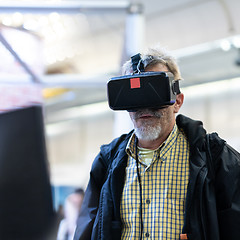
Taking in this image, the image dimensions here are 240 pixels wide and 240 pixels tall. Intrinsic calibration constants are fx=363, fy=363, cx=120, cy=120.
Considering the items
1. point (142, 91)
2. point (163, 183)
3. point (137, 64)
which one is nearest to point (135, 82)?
point (142, 91)

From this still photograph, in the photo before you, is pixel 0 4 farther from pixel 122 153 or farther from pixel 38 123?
pixel 122 153

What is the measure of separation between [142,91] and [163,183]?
1.16ft

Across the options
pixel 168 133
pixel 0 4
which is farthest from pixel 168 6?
pixel 168 133

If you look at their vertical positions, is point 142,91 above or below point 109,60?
below

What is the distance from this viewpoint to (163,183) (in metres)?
1.35

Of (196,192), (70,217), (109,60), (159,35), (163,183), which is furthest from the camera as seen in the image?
(109,60)

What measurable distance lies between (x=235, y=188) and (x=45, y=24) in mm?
5992

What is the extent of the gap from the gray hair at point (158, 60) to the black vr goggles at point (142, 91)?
0.42ft

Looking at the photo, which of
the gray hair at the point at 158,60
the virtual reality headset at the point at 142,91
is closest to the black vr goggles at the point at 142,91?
the virtual reality headset at the point at 142,91

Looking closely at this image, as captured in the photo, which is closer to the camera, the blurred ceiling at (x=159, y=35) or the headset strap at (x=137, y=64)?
the headset strap at (x=137, y=64)

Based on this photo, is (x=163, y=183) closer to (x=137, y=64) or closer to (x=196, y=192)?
(x=196, y=192)

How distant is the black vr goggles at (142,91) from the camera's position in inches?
50.4

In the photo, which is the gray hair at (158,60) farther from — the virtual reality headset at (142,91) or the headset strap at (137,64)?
the virtual reality headset at (142,91)

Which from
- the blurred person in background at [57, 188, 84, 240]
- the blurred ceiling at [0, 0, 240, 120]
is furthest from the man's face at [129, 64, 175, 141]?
the blurred ceiling at [0, 0, 240, 120]
